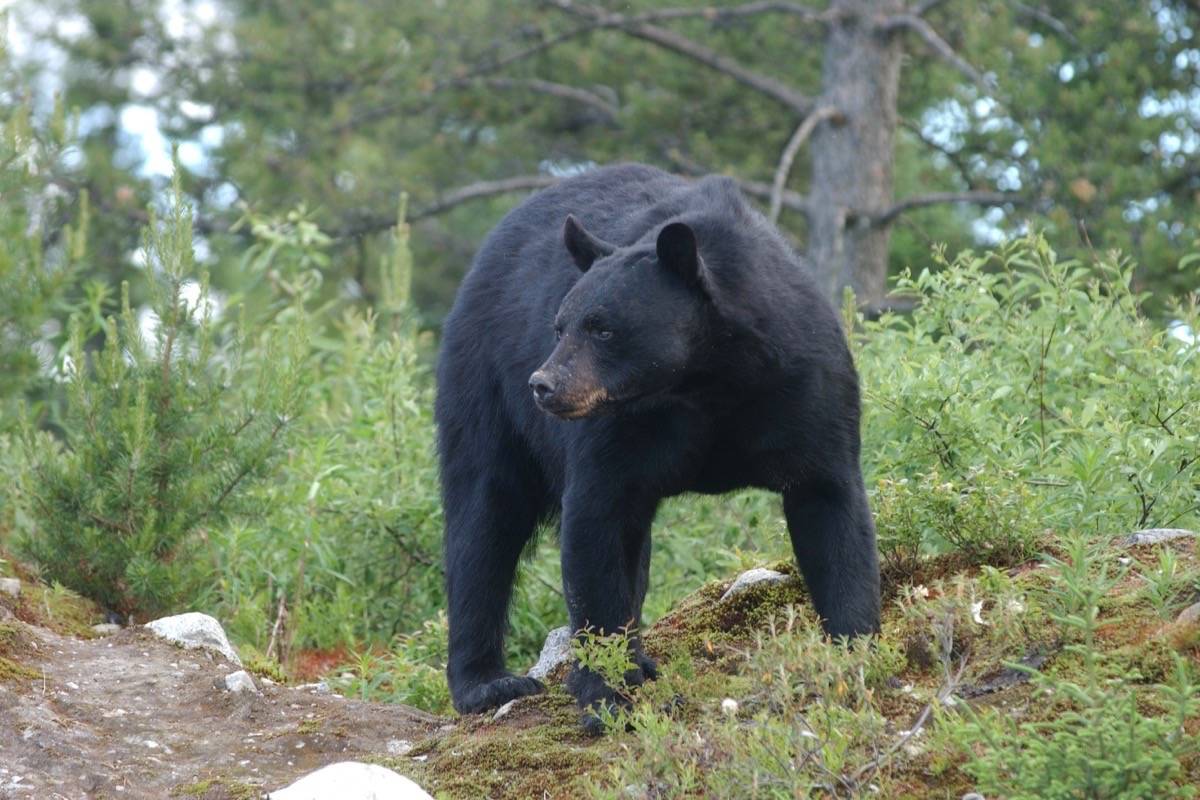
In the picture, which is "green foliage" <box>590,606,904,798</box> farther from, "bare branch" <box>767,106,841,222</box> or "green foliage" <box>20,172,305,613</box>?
"bare branch" <box>767,106,841,222</box>

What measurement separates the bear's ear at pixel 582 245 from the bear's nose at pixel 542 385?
48 centimetres

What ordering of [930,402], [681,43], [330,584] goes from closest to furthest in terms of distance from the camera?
1. [930,402]
2. [330,584]
3. [681,43]

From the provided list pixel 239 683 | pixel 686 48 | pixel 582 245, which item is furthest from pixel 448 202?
pixel 582 245

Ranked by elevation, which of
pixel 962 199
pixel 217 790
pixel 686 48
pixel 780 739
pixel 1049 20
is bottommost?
pixel 217 790

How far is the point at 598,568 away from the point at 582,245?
0.98m

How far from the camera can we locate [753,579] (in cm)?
551

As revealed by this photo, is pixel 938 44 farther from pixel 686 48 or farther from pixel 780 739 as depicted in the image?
pixel 780 739

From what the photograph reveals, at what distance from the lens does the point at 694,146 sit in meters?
15.9

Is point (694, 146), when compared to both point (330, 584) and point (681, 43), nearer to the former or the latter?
point (681, 43)

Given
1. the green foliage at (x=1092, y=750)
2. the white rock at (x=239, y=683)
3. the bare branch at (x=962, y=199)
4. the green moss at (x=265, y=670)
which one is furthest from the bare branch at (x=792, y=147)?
the green foliage at (x=1092, y=750)

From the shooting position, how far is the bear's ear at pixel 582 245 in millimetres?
4824

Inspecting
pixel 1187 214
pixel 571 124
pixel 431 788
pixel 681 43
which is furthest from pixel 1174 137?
pixel 431 788

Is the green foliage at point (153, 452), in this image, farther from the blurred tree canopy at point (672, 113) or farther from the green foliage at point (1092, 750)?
the blurred tree canopy at point (672, 113)

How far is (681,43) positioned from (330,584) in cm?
818
